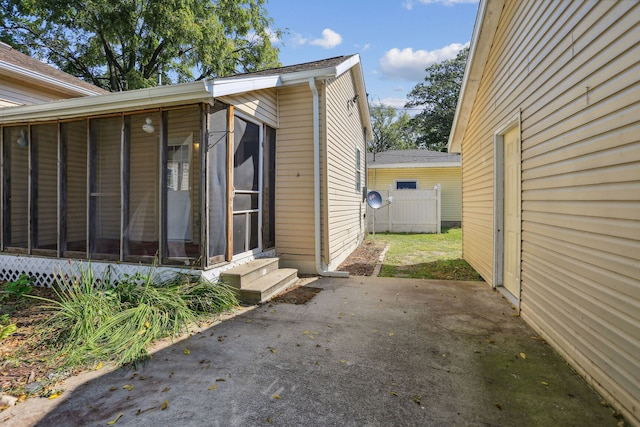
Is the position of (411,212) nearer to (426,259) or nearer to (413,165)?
(413,165)

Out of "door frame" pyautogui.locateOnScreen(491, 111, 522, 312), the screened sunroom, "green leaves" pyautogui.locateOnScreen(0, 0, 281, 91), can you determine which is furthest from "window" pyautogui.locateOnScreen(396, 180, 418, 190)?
the screened sunroom

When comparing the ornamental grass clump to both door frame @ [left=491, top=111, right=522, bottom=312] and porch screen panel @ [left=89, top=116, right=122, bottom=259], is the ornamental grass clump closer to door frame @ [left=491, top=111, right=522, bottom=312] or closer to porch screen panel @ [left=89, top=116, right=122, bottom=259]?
porch screen panel @ [left=89, top=116, right=122, bottom=259]

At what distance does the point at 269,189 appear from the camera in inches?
236

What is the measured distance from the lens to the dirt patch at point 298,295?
15.0ft

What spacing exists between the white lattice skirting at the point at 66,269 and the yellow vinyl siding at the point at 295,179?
0.58 metres

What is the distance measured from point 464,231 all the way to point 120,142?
7.01 metres

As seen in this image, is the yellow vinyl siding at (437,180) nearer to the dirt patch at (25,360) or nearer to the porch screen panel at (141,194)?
the porch screen panel at (141,194)

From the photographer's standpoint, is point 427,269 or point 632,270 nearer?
point 632,270

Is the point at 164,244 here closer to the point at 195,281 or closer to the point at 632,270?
the point at 195,281

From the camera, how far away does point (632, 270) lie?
6.82 feet

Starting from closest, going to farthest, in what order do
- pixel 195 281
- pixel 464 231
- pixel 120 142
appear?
1. pixel 195 281
2. pixel 120 142
3. pixel 464 231

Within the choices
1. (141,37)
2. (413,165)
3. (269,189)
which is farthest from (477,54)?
(141,37)

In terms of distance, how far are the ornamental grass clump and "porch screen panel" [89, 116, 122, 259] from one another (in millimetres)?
926

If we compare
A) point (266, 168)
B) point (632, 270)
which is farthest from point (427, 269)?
point (632, 270)
